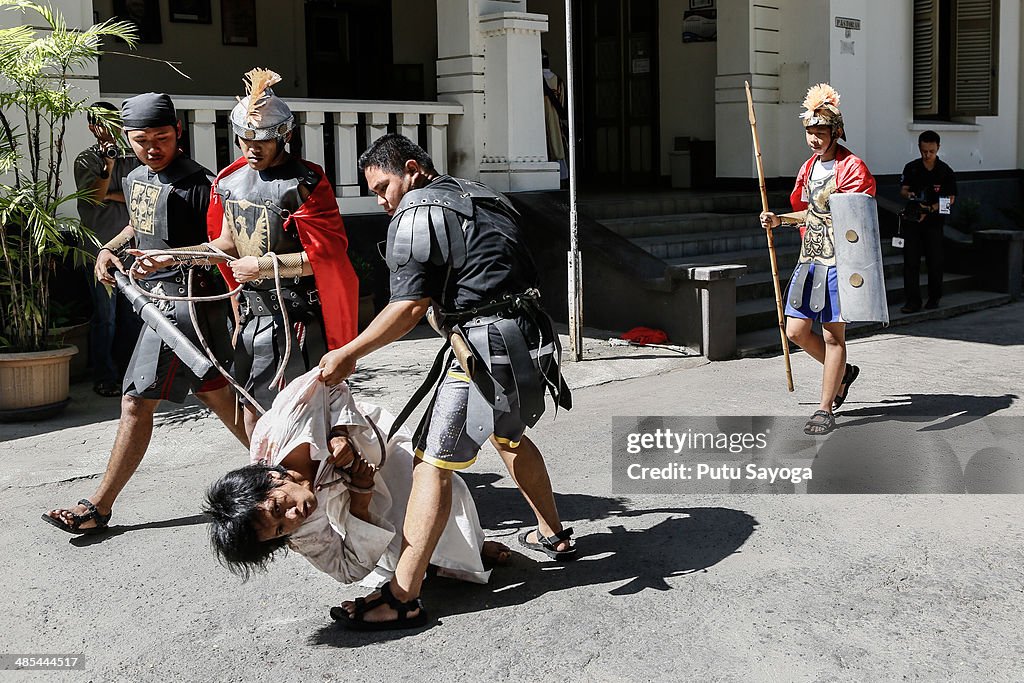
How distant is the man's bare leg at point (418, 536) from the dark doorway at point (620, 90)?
11.9 m

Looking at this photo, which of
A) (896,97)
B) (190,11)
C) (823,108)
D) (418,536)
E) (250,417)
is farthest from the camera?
(896,97)

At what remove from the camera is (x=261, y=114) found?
14.8 ft

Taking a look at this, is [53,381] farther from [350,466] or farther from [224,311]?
[350,466]

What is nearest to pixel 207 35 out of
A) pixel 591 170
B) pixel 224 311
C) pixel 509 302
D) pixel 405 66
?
pixel 405 66

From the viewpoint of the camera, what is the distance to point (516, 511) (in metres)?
5.35

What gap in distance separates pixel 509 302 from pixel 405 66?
11270mm

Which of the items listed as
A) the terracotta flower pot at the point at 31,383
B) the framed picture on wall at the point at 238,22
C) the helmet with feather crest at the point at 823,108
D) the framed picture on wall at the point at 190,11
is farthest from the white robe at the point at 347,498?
the framed picture on wall at the point at 238,22

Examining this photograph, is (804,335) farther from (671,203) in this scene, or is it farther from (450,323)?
(671,203)

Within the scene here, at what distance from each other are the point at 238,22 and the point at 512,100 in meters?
4.62

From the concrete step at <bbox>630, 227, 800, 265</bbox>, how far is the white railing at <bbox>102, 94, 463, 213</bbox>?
2.19 metres

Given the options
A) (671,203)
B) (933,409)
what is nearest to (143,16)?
(671,203)

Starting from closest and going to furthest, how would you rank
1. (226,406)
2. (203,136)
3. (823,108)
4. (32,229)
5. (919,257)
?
1. (226,406)
2. (823,108)
3. (32,229)
4. (203,136)
5. (919,257)

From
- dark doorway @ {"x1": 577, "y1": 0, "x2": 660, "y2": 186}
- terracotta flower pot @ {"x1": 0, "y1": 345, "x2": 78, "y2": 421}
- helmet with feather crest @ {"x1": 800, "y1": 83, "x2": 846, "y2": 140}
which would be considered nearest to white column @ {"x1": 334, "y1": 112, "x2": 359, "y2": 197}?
terracotta flower pot @ {"x1": 0, "y1": 345, "x2": 78, "y2": 421}

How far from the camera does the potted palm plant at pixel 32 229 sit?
6.91 metres
